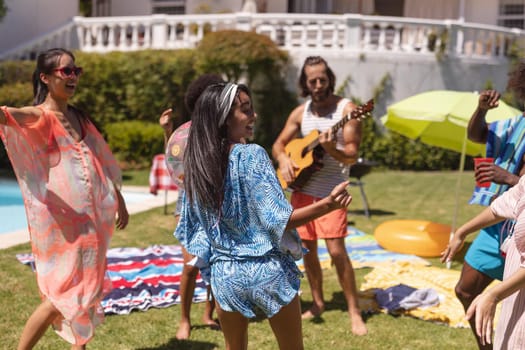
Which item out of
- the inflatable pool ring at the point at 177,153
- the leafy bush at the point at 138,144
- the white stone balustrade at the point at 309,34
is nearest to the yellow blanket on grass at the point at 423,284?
the inflatable pool ring at the point at 177,153

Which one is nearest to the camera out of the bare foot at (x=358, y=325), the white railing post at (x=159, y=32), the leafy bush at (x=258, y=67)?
the bare foot at (x=358, y=325)

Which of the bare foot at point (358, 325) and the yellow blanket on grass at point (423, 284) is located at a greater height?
the bare foot at point (358, 325)

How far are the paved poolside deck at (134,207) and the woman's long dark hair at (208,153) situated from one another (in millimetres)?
5169

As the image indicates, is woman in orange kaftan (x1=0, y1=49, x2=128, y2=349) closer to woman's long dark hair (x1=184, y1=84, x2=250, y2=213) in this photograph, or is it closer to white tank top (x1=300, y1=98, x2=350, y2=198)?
woman's long dark hair (x1=184, y1=84, x2=250, y2=213)

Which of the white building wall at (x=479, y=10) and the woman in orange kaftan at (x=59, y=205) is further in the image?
the white building wall at (x=479, y=10)

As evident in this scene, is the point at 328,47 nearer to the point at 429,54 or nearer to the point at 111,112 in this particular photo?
the point at 429,54

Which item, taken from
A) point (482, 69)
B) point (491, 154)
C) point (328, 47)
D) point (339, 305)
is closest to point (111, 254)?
point (339, 305)

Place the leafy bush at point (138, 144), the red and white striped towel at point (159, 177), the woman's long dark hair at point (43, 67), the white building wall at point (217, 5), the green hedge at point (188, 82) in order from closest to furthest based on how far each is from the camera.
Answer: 1. the woman's long dark hair at point (43, 67)
2. the red and white striped towel at point (159, 177)
3. the leafy bush at point (138, 144)
4. the green hedge at point (188, 82)
5. the white building wall at point (217, 5)

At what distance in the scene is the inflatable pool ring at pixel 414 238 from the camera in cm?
743

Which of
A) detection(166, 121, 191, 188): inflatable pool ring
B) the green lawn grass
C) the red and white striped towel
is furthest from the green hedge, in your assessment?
detection(166, 121, 191, 188): inflatable pool ring

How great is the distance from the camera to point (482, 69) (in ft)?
56.5

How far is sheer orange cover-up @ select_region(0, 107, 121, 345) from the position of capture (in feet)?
12.2

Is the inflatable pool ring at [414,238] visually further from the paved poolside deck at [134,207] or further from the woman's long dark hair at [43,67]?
the woman's long dark hair at [43,67]

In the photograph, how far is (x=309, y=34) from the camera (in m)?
18.5
